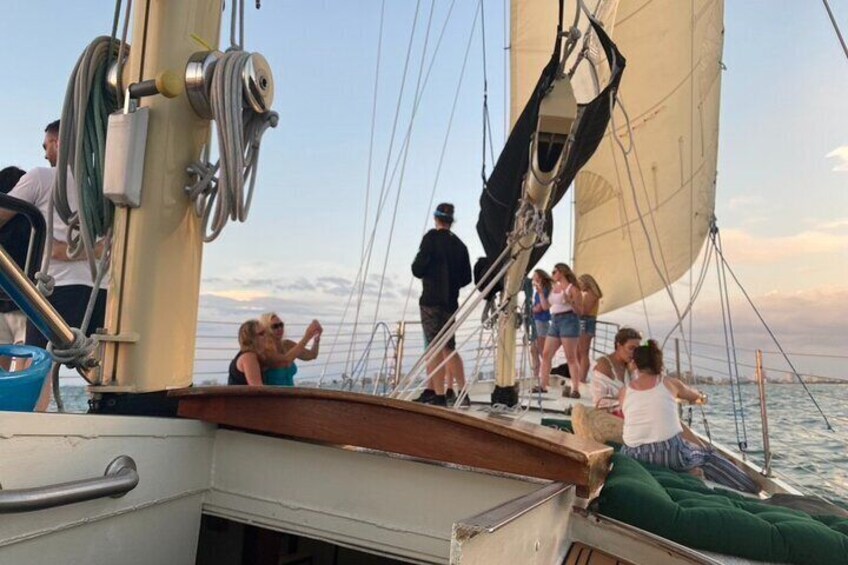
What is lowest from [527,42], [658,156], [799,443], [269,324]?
[799,443]

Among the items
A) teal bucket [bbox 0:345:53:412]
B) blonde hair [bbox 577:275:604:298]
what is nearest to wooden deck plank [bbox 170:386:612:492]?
teal bucket [bbox 0:345:53:412]

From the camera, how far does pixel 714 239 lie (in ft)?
21.6

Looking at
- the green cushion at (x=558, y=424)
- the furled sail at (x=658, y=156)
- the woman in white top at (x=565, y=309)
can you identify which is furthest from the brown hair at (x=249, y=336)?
the furled sail at (x=658, y=156)

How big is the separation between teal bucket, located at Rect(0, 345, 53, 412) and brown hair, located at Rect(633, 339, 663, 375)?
2599mm

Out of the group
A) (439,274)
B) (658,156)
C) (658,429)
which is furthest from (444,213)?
(658,156)

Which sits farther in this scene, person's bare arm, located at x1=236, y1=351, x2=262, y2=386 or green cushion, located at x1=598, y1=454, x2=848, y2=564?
person's bare arm, located at x1=236, y1=351, x2=262, y2=386

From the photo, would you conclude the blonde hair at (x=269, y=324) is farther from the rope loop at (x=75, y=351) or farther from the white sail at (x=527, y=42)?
the white sail at (x=527, y=42)

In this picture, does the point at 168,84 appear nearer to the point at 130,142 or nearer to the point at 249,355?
the point at 130,142

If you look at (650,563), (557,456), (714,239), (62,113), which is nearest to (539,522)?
(557,456)

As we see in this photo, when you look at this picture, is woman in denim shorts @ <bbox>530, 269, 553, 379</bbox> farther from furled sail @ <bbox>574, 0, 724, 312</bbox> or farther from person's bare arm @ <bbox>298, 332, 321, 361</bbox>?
person's bare arm @ <bbox>298, 332, 321, 361</bbox>

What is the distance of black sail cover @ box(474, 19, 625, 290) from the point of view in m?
2.67

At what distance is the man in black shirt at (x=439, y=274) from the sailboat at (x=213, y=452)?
233cm

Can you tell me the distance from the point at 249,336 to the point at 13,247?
148 cm

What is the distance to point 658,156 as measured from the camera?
788cm
